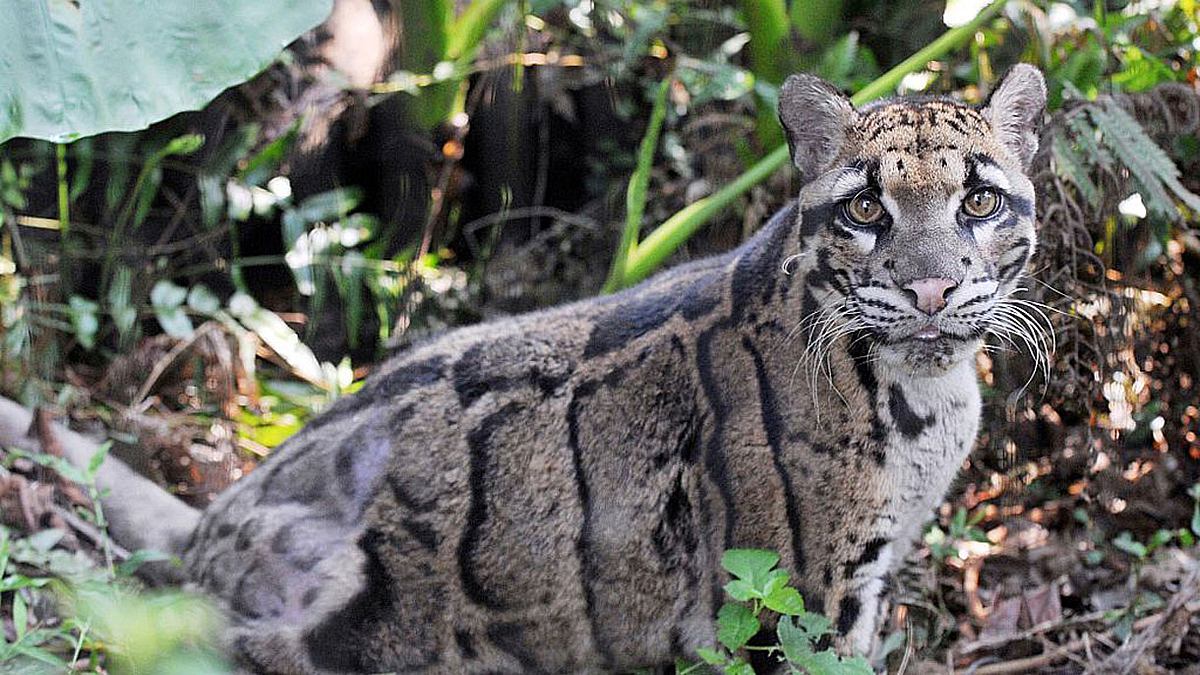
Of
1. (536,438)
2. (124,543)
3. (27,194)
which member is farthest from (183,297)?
(536,438)

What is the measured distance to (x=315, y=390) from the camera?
18.9 feet

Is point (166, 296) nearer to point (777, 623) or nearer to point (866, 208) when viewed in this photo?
point (777, 623)

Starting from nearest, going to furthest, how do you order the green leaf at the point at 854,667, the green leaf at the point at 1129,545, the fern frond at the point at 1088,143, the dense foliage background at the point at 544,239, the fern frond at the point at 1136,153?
1. the green leaf at the point at 854,667
2. the fern frond at the point at 1136,153
3. the fern frond at the point at 1088,143
4. the dense foliage background at the point at 544,239
5. the green leaf at the point at 1129,545

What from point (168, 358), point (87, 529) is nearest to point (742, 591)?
point (87, 529)

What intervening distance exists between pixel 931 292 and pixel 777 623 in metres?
0.92

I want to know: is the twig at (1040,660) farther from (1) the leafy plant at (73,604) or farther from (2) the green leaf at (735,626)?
(1) the leafy plant at (73,604)

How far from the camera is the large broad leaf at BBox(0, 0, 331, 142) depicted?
327 cm

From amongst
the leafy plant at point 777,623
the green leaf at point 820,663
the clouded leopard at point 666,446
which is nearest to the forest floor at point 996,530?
the clouded leopard at point 666,446

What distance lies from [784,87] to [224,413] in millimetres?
3233

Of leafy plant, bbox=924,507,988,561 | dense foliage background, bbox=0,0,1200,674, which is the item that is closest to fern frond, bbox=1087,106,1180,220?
dense foliage background, bbox=0,0,1200,674

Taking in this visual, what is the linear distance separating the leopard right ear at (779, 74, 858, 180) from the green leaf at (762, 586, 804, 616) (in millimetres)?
1052

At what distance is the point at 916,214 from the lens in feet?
10.2

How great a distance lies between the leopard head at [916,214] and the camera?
10.1ft

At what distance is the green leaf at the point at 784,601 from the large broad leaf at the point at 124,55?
1.93 metres
